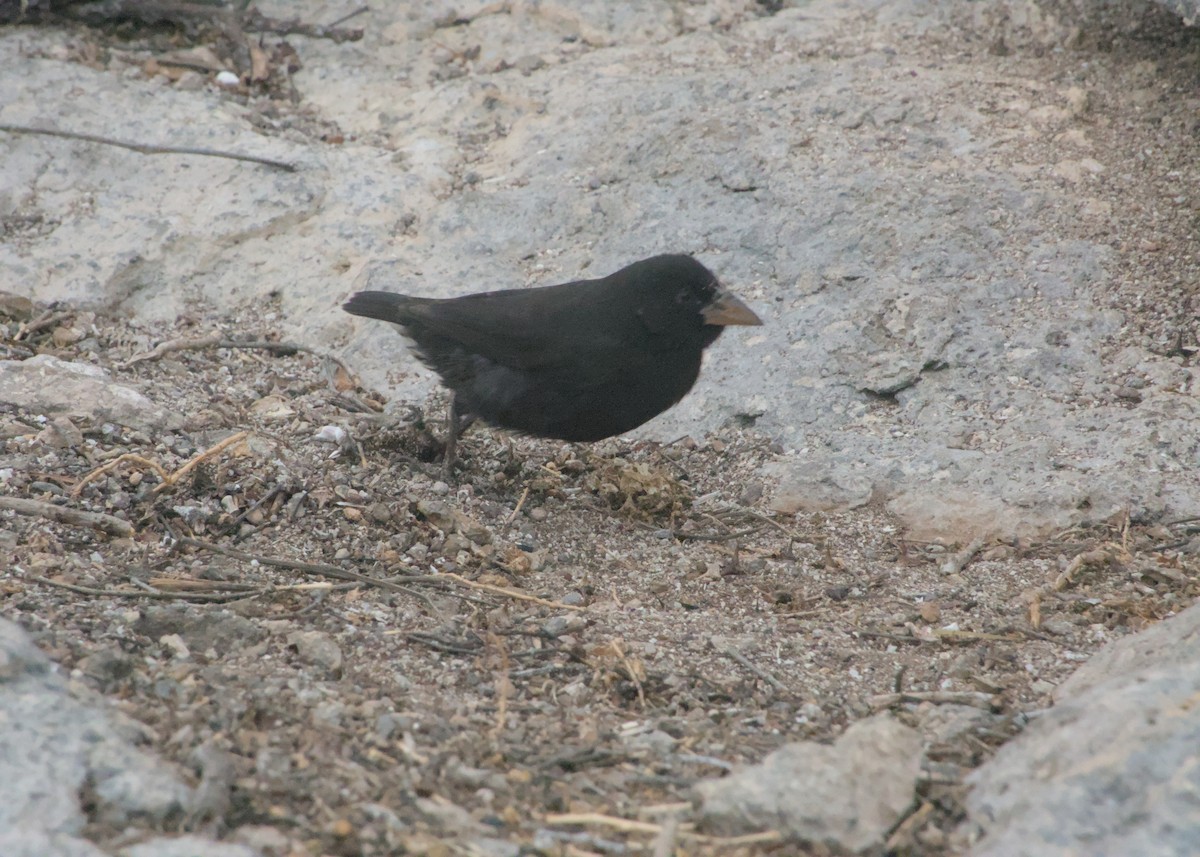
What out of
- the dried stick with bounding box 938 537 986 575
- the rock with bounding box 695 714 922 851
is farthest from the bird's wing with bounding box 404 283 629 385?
the rock with bounding box 695 714 922 851

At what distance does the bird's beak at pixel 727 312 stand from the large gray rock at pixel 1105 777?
2.26m

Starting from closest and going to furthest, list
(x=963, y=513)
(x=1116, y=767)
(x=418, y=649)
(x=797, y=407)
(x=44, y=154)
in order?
(x=1116, y=767), (x=418, y=649), (x=963, y=513), (x=797, y=407), (x=44, y=154)

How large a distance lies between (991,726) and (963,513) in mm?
1583

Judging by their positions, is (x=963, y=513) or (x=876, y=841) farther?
(x=963, y=513)

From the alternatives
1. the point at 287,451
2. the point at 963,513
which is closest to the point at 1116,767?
the point at 963,513

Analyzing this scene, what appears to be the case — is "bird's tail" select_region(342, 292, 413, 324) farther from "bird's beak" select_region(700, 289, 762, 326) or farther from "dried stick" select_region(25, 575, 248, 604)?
"dried stick" select_region(25, 575, 248, 604)

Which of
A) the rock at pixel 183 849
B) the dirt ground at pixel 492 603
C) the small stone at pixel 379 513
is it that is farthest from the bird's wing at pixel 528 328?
the rock at pixel 183 849

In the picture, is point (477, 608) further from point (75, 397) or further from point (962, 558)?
point (75, 397)

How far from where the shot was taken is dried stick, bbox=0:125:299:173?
586 centimetres

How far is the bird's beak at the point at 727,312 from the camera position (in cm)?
466

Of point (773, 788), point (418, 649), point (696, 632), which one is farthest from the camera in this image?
point (696, 632)

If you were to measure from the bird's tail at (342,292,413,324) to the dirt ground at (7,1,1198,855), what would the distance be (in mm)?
385

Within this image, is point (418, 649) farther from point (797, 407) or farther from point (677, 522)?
point (797, 407)

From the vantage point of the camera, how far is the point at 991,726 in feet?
9.35
